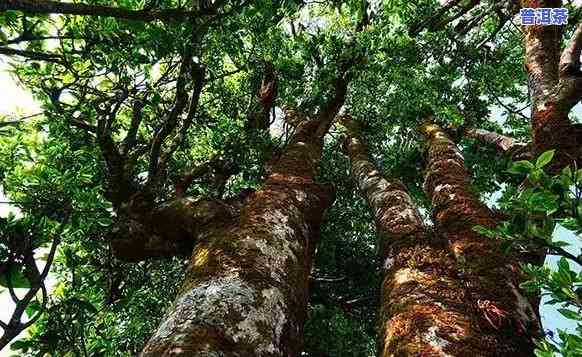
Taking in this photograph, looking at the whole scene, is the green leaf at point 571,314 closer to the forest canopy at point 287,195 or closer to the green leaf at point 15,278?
the forest canopy at point 287,195

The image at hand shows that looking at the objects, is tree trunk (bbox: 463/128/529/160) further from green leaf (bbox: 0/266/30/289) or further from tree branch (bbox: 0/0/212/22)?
green leaf (bbox: 0/266/30/289)

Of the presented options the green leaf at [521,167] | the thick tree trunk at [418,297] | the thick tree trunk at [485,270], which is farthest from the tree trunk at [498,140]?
the green leaf at [521,167]

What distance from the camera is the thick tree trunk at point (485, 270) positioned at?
9.12 ft

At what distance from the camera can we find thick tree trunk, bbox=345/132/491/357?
2574 mm

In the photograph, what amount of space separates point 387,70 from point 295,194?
472 centimetres

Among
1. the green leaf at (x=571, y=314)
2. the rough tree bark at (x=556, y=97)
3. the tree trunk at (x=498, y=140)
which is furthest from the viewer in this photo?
the tree trunk at (x=498, y=140)

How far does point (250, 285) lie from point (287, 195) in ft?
6.23

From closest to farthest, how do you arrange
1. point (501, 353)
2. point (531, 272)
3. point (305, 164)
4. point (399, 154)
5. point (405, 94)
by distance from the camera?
point (531, 272) < point (501, 353) < point (305, 164) < point (405, 94) < point (399, 154)

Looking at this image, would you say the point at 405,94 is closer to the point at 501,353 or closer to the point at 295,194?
the point at 295,194

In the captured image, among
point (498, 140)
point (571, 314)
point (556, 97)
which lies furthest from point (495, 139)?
point (571, 314)

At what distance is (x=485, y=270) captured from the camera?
3.46 meters

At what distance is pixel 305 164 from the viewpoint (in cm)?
665

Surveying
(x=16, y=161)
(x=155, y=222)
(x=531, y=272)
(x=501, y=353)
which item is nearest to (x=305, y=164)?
(x=155, y=222)

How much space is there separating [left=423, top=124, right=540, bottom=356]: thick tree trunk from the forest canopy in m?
0.02
